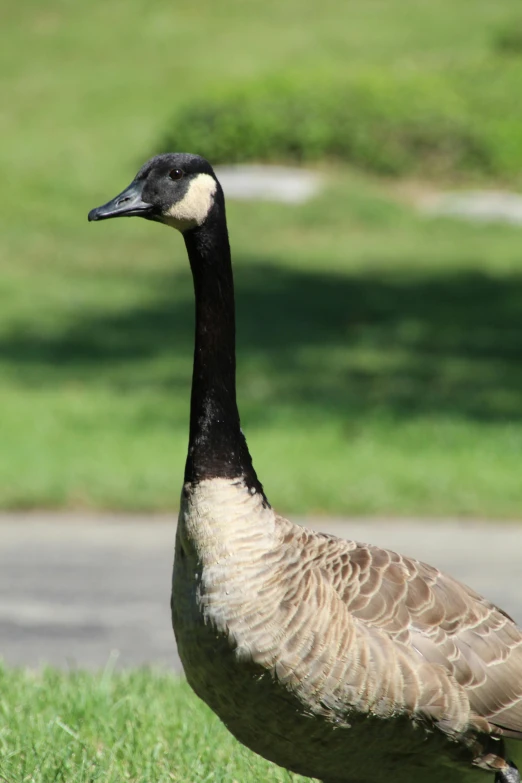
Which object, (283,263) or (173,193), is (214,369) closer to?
(173,193)

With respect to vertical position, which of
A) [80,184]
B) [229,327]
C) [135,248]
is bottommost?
[229,327]

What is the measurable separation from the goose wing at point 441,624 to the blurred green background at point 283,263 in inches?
179

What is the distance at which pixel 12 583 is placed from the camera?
7.10 meters

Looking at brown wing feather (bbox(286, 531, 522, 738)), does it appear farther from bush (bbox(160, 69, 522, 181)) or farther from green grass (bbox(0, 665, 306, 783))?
bush (bbox(160, 69, 522, 181))

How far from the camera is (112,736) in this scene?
446cm

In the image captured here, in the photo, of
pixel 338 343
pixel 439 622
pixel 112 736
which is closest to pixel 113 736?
pixel 112 736

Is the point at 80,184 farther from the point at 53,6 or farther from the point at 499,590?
the point at 499,590

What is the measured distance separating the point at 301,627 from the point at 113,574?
397 centimetres

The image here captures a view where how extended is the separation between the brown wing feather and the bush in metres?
17.8

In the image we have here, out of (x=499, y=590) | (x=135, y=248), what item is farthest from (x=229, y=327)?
(x=135, y=248)

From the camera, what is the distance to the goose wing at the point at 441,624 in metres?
3.55

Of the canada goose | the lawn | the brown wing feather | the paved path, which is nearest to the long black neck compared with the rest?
the canada goose

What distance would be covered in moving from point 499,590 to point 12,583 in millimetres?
2759

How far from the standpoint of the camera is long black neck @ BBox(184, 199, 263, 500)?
3701 mm
